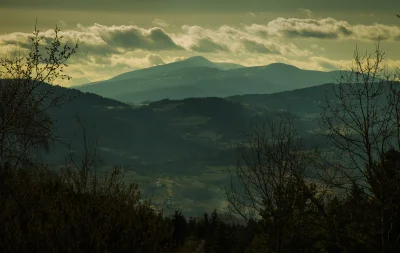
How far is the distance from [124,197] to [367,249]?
1464 cm

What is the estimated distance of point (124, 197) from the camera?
11227 mm

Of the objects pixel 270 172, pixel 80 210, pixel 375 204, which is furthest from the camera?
pixel 270 172

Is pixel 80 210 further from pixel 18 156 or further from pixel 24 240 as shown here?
pixel 18 156

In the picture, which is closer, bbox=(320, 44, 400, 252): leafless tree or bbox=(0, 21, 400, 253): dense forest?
bbox=(0, 21, 400, 253): dense forest

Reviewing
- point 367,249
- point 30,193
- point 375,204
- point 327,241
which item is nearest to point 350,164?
point 375,204

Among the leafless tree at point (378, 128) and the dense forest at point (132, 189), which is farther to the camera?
the leafless tree at point (378, 128)

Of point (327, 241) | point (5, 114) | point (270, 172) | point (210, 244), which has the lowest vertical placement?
point (210, 244)

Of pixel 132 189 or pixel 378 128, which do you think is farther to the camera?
pixel 378 128

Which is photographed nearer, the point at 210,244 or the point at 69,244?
the point at 69,244

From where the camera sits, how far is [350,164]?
2142cm

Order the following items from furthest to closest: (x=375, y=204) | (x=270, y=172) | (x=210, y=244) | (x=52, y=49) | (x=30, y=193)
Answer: (x=210, y=244), (x=270, y=172), (x=375, y=204), (x=52, y=49), (x=30, y=193)

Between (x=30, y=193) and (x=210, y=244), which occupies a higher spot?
(x=30, y=193)

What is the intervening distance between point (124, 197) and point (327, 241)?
59.6 ft

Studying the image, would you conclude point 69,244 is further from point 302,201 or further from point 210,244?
point 210,244
